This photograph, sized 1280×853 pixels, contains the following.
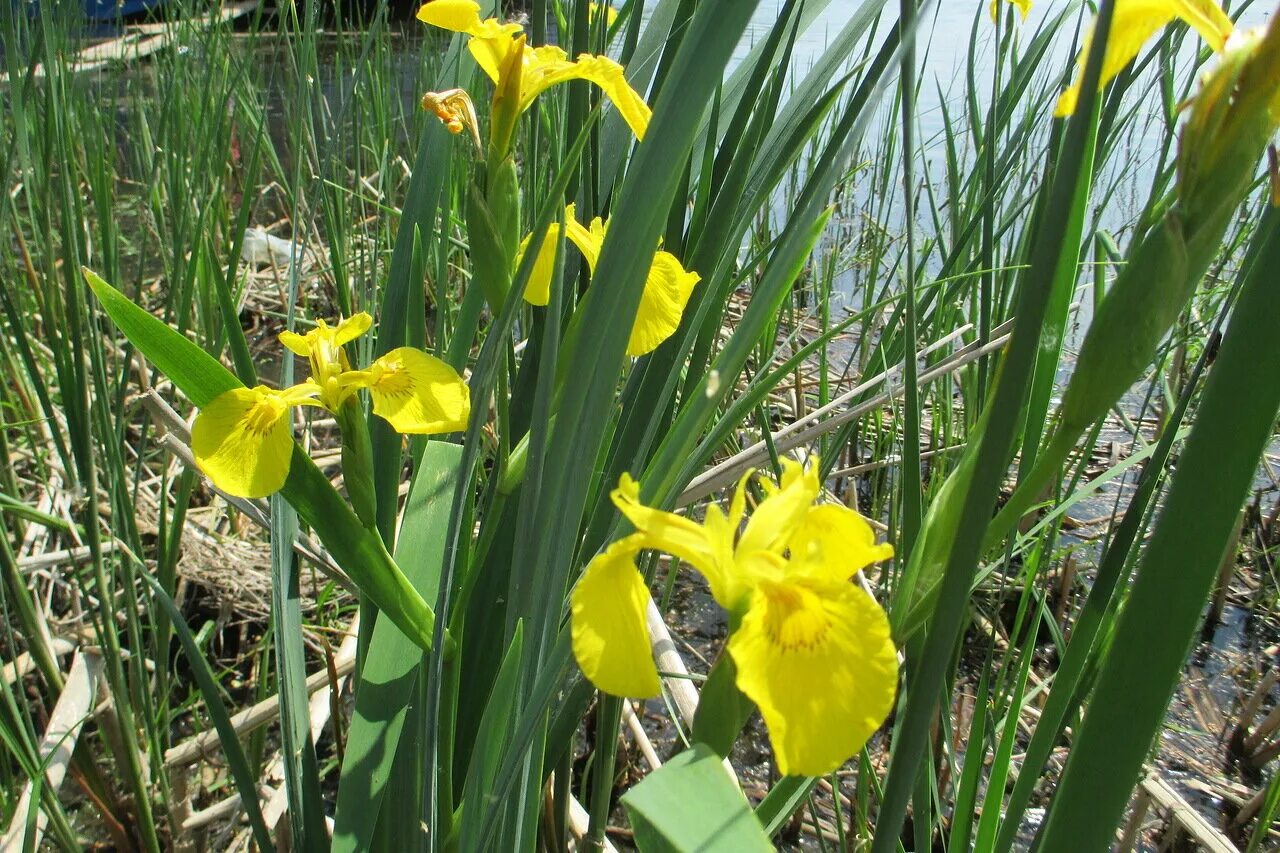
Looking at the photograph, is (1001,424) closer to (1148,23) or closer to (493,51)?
(1148,23)

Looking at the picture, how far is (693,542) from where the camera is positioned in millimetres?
374

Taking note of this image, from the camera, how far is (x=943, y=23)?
2973 millimetres

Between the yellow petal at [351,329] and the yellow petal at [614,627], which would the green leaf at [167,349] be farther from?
the yellow petal at [614,627]

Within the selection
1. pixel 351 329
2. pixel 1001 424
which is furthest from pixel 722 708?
pixel 351 329

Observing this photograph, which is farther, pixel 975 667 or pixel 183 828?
pixel 975 667

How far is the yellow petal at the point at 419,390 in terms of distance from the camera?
556 mm

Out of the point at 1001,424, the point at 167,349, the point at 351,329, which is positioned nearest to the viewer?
the point at 1001,424

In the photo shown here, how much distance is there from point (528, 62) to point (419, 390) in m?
0.24

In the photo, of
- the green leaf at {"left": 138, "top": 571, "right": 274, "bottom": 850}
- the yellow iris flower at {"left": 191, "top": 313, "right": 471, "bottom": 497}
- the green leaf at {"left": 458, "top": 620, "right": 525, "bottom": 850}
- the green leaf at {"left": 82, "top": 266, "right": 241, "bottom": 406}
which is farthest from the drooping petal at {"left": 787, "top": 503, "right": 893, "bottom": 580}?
the green leaf at {"left": 138, "top": 571, "right": 274, "bottom": 850}

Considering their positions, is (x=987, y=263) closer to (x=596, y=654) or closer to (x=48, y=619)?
(x=596, y=654)

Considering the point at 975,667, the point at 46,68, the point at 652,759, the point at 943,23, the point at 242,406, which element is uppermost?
the point at 943,23

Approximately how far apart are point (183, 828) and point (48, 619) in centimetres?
47

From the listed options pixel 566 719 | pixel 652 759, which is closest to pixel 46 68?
pixel 566 719

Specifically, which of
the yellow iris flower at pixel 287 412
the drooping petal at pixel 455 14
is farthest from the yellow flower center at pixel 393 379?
the drooping petal at pixel 455 14
